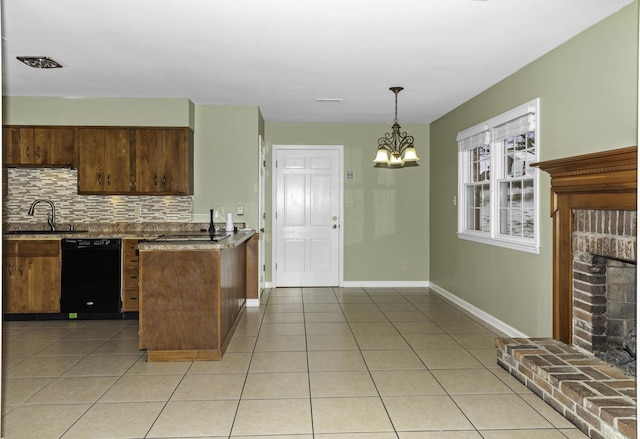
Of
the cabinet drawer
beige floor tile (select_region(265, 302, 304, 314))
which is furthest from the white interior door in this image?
the cabinet drawer

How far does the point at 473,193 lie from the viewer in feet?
18.5

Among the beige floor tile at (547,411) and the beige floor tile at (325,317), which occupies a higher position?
the beige floor tile at (325,317)

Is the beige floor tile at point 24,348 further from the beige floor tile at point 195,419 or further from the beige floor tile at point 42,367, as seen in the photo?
the beige floor tile at point 195,419

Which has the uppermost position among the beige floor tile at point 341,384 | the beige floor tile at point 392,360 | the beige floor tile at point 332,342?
the beige floor tile at point 332,342

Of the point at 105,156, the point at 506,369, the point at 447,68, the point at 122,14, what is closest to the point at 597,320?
the point at 506,369

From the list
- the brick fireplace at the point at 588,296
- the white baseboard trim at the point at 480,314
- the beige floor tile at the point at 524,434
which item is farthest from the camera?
the white baseboard trim at the point at 480,314

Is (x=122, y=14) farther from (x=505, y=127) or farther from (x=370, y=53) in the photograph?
(x=505, y=127)

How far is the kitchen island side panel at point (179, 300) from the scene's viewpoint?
3701 mm

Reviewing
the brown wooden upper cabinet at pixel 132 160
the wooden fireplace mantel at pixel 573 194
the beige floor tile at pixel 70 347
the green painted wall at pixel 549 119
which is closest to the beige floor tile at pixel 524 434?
the wooden fireplace mantel at pixel 573 194

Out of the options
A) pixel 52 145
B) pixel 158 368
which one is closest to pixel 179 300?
pixel 158 368

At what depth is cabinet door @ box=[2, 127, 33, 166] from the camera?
5.44 m

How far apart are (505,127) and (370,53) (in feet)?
5.08

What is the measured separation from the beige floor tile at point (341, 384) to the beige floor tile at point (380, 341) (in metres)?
0.65

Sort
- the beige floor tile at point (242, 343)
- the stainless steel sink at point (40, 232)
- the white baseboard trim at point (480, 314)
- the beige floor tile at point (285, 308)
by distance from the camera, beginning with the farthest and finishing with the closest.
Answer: the beige floor tile at point (285, 308)
the stainless steel sink at point (40, 232)
the white baseboard trim at point (480, 314)
the beige floor tile at point (242, 343)
